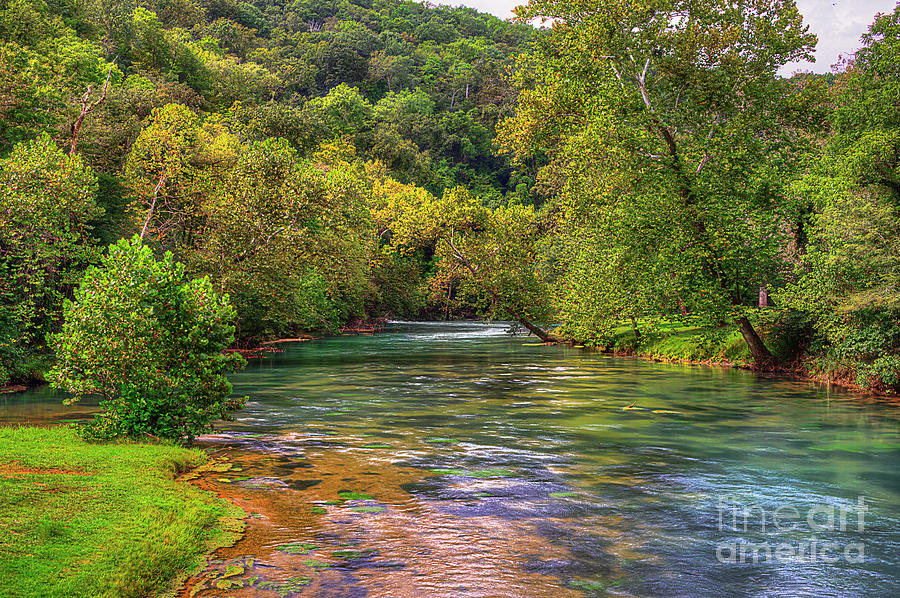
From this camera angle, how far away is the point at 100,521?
8.27 meters

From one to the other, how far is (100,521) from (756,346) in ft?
88.3

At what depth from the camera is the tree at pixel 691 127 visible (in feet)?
91.8

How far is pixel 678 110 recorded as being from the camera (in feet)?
97.1

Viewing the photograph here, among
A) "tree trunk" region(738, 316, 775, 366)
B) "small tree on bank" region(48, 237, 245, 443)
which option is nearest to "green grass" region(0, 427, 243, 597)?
"small tree on bank" region(48, 237, 245, 443)

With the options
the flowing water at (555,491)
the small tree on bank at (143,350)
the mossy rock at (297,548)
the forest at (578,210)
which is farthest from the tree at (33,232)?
the mossy rock at (297,548)

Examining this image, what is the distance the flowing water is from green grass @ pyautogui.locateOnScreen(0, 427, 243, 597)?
51cm

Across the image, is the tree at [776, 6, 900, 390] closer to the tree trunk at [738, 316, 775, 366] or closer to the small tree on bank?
the tree trunk at [738, 316, 775, 366]

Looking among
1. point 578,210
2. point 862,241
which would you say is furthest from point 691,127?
point 862,241

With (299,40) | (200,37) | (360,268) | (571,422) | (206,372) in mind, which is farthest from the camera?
(299,40)

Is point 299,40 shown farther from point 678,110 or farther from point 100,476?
point 100,476

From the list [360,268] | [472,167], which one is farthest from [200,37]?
[360,268]

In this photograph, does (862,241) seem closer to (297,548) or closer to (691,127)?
(691,127)

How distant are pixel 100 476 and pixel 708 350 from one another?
1165 inches

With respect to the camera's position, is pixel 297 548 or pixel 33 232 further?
pixel 33 232
